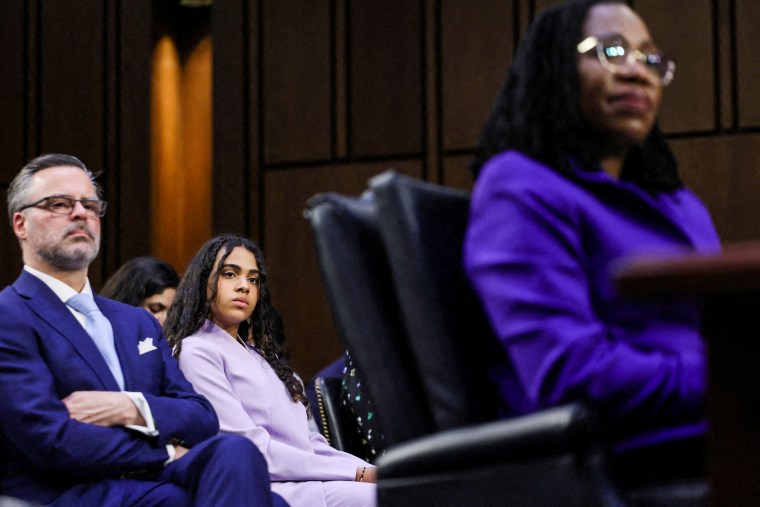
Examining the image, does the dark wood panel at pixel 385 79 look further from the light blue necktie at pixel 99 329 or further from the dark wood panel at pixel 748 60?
the light blue necktie at pixel 99 329

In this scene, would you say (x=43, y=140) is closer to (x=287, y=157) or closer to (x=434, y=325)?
(x=287, y=157)

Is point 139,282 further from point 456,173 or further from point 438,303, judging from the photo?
point 438,303

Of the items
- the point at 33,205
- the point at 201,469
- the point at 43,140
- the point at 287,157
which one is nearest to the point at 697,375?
the point at 201,469

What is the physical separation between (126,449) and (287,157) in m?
3.57

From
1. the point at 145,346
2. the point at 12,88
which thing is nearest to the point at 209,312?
the point at 145,346

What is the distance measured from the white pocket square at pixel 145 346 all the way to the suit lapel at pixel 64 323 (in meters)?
0.15

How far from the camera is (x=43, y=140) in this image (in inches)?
250

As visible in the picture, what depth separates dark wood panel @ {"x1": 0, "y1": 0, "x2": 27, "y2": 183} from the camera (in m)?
6.33

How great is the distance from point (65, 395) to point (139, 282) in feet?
5.14

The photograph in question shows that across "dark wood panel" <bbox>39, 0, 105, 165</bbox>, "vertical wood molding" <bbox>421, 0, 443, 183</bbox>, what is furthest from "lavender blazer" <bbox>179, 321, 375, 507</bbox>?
"dark wood panel" <bbox>39, 0, 105, 165</bbox>

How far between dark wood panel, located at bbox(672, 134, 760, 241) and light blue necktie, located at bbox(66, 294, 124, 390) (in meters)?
3.28

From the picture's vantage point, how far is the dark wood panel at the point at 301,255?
589cm

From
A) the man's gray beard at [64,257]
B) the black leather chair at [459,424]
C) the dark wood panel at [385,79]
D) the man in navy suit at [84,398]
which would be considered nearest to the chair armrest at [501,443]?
the black leather chair at [459,424]

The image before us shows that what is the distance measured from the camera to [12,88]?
6363 millimetres
